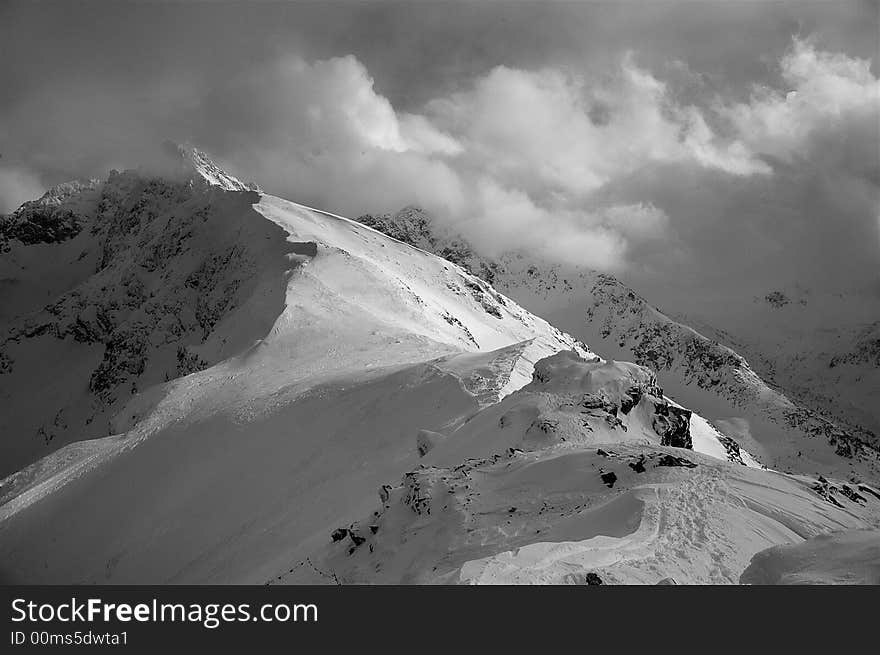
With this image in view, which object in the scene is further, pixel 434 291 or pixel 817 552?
pixel 434 291

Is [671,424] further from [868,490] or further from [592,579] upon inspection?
[592,579]

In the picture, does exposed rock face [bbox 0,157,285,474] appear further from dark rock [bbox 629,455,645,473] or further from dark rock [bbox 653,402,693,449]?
dark rock [bbox 629,455,645,473]

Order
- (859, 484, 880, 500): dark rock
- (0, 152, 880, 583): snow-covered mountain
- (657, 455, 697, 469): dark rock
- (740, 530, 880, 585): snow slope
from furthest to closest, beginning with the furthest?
(859, 484, 880, 500): dark rock < (657, 455, 697, 469): dark rock < (0, 152, 880, 583): snow-covered mountain < (740, 530, 880, 585): snow slope

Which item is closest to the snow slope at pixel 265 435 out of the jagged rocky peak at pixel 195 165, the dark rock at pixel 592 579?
the dark rock at pixel 592 579

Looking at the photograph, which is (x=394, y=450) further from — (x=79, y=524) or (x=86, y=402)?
(x=86, y=402)

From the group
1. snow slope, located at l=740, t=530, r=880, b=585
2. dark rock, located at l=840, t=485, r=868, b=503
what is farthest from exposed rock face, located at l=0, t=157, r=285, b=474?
snow slope, located at l=740, t=530, r=880, b=585

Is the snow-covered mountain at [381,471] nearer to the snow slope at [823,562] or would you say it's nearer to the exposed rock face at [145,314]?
the snow slope at [823,562]

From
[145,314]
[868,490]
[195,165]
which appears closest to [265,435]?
[868,490]

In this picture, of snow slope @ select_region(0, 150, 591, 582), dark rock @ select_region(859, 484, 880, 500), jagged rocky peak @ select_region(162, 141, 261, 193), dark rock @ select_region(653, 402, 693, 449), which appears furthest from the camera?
jagged rocky peak @ select_region(162, 141, 261, 193)

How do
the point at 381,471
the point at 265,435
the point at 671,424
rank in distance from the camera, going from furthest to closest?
the point at 265,435
the point at 381,471
the point at 671,424

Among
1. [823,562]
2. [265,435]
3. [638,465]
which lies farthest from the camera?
[265,435]
